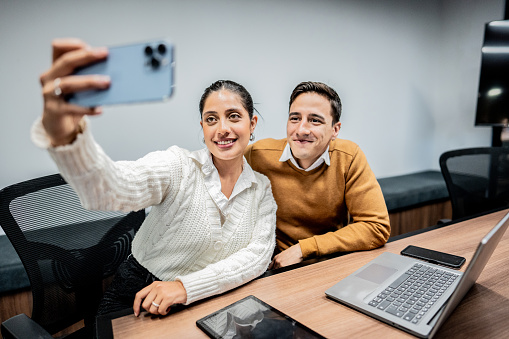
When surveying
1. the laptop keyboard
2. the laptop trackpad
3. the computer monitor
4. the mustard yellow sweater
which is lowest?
the laptop trackpad

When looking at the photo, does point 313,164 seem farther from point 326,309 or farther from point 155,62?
point 155,62

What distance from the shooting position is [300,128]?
56.8 inches

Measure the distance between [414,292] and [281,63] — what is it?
2.01 metres

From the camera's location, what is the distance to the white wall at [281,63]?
180 centimetres

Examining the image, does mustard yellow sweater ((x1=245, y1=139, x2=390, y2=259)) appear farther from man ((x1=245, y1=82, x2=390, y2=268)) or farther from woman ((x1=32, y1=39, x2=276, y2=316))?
woman ((x1=32, y1=39, x2=276, y2=316))

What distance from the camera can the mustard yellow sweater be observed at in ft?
4.71

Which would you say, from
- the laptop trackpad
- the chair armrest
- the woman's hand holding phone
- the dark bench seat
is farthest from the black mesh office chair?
the dark bench seat

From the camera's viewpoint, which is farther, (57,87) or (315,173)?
(315,173)

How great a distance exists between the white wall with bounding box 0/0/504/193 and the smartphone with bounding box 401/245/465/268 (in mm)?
1506

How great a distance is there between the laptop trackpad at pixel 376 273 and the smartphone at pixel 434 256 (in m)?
0.17

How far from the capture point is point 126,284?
119 centimetres

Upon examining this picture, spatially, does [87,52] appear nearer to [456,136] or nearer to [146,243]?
[146,243]

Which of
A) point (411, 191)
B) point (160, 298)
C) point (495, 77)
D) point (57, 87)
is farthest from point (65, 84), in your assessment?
point (495, 77)

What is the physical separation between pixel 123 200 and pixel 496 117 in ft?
9.78
